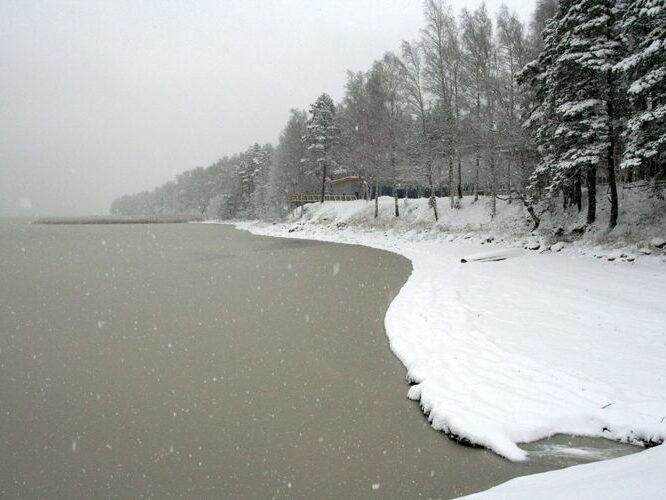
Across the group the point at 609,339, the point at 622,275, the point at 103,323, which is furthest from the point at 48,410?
the point at 622,275

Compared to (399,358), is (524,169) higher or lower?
higher

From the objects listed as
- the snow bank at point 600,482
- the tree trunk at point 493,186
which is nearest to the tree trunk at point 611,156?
the tree trunk at point 493,186

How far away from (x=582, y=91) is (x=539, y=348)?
1517cm

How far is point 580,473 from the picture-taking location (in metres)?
3.69

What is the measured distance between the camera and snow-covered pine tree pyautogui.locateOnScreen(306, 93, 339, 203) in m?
44.6

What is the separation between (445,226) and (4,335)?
23.5m

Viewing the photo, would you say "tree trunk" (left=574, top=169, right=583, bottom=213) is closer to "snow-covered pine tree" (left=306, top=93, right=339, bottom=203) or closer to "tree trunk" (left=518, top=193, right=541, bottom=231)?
"tree trunk" (left=518, top=193, right=541, bottom=231)

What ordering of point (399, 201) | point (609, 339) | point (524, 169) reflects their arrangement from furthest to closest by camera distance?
point (399, 201), point (524, 169), point (609, 339)

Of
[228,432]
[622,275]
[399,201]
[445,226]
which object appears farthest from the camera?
[399,201]

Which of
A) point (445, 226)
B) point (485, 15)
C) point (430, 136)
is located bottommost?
point (445, 226)

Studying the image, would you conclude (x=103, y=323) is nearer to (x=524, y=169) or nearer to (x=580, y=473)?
(x=580, y=473)

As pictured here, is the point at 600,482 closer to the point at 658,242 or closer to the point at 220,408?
the point at 220,408

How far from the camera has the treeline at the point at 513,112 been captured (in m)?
15.8

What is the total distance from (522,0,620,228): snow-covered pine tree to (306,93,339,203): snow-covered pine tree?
1111 inches
